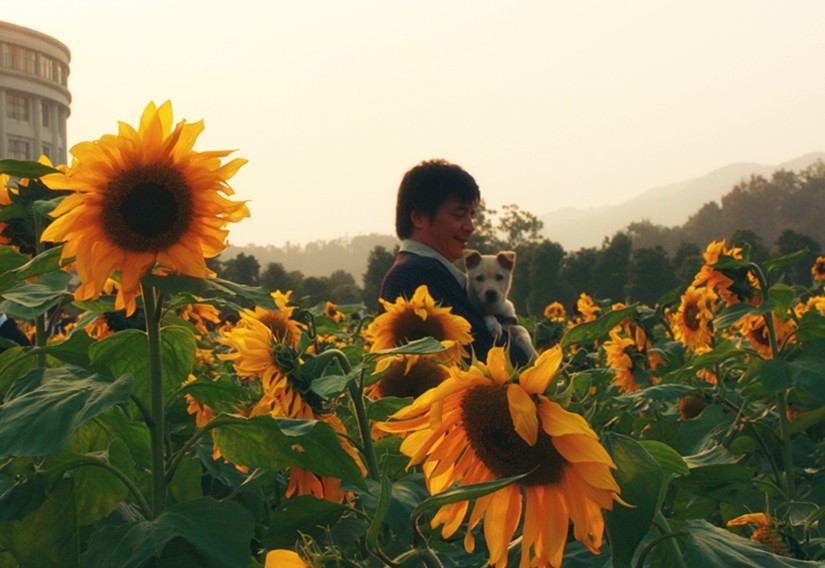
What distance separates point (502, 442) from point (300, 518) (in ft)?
1.28

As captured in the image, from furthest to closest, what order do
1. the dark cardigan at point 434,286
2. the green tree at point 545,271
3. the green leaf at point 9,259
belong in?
1. the green tree at point 545,271
2. the dark cardigan at point 434,286
3. the green leaf at point 9,259

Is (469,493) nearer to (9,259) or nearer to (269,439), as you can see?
(269,439)

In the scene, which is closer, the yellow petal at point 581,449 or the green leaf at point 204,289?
the yellow petal at point 581,449

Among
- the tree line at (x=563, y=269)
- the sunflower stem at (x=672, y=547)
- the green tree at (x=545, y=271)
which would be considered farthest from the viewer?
the green tree at (x=545, y=271)

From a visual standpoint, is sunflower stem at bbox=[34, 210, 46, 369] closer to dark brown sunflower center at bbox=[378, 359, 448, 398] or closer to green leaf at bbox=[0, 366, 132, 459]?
green leaf at bbox=[0, 366, 132, 459]

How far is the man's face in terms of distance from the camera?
14.8 ft

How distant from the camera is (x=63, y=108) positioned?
78.2 meters

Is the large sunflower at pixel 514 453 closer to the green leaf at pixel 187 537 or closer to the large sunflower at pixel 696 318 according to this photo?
the green leaf at pixel 187 537

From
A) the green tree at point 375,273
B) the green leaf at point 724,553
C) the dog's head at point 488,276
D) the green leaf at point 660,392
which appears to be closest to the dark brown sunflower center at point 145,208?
the green leaf at point 660,392

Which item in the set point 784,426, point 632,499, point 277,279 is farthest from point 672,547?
point 277,279

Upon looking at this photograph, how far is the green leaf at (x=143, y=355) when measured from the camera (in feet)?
5.34

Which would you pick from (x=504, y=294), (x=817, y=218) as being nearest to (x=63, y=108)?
(x=817, y=218)

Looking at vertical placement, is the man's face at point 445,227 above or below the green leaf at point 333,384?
above

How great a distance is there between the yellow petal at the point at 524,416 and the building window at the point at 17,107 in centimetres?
7848
